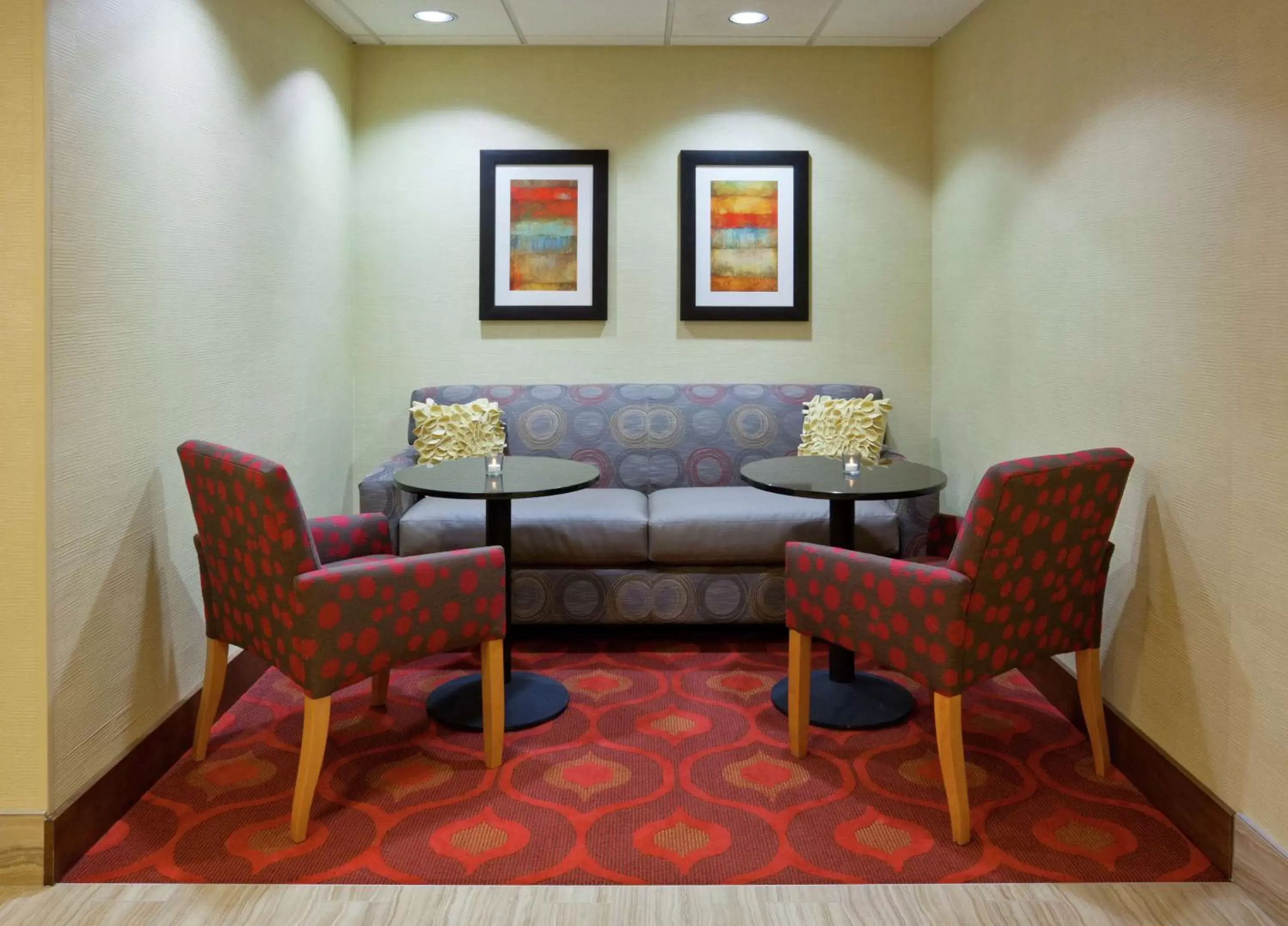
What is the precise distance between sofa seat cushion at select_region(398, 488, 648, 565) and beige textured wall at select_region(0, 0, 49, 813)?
1.57 metres

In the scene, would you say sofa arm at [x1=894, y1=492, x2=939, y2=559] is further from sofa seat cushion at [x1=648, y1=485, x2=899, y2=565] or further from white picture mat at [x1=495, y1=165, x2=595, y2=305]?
white picture mat at [x1=495, y1=165, x2=595, y2=305]

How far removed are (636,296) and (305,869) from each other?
3.04 m

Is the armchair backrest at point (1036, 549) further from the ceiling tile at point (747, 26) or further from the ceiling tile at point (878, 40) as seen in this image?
the ceiling tile at point (878, 40)

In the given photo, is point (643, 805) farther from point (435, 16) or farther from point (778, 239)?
point (435, 16)

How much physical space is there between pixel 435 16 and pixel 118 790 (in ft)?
10.4

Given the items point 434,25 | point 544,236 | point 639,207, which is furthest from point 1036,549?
point 434,25

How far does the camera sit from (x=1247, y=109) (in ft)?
7.39

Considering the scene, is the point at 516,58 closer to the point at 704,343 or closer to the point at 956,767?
the point at 704,343

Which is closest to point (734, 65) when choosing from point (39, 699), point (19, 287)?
point (19, 287)

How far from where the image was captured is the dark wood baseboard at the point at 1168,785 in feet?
7.55

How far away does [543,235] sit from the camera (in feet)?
15.2

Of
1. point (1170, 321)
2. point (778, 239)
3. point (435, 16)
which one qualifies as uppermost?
point (435, 16)

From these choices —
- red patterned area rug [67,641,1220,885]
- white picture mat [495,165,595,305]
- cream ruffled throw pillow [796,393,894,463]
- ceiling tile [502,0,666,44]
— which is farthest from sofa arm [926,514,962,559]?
ceiling tile [502,0,666,44]

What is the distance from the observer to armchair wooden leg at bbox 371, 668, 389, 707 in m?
3.23
